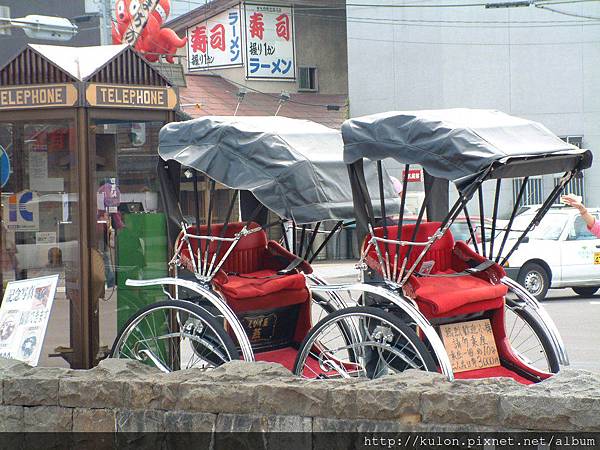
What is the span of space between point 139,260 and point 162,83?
1.59 metres

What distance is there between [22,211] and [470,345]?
13.7ft

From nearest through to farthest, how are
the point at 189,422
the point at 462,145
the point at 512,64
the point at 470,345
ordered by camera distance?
1. the point at 189,422
2. the point at 462,145
3. the point at 470,345
4. the point at 512,64

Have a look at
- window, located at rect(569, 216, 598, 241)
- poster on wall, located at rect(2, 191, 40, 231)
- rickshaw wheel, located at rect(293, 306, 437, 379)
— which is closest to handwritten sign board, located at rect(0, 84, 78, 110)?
poster on wall, located at rect(2, 191, 40, 231)

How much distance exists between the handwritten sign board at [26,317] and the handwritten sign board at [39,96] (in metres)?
1.46

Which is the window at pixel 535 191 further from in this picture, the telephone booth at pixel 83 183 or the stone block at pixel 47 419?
the stone block at pixel 47 419

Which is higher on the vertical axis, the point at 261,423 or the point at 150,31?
A: the point at 150,31

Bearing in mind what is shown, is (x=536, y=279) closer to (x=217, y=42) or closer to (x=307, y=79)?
(x=217, y=42)

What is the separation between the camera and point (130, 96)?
9008mm

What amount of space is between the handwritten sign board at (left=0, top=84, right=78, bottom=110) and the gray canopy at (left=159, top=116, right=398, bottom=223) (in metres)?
0.87

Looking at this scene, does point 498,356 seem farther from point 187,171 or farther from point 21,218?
point 21,218

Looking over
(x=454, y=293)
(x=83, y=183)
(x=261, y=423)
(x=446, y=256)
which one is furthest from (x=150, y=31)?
(x=261, y=423)

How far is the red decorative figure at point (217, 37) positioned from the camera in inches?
1258

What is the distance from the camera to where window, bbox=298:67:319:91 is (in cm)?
3372

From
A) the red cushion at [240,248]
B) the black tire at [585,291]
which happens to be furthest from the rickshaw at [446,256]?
the black tire at [585,291]
